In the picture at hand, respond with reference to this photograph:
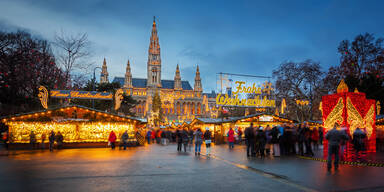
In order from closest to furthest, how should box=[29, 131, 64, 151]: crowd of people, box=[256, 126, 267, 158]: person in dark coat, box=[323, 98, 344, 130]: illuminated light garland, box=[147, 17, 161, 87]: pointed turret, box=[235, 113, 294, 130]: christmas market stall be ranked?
box=[323, 98, 344, 130]: illuminated light garland → box=[256, 126, 267, 158]: person in dark coat → box=[29, 131, 64, 151]: crowd of people → box=[235, 113, 294, 130]: christmas market stall → box=[147, 17, 161, 87]: pointed turret

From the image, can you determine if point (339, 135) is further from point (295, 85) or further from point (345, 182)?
point (295, 85)

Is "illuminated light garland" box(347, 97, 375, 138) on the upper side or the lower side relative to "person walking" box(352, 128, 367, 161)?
upper

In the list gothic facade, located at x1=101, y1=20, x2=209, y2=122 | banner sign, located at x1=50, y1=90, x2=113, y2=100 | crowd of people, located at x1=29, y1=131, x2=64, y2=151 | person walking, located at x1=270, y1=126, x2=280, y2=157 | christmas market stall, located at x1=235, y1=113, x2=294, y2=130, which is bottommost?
crowd of people, located at x1=29, y1=131, x2=64, y2=151

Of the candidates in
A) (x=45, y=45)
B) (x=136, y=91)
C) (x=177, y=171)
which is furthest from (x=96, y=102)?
(x=136, y=91)

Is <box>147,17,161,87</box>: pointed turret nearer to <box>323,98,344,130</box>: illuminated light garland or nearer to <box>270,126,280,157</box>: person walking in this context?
A: <box>270,126,280,157</box>: person walking

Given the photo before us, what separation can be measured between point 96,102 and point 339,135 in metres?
31.7

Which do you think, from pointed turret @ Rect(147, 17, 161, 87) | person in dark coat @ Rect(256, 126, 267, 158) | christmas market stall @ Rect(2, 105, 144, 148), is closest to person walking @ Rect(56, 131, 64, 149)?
christmas market stall @ Rect(2, 105, 144, 148)

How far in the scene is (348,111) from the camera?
38.2 feet

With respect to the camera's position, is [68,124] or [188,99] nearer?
[68,124]

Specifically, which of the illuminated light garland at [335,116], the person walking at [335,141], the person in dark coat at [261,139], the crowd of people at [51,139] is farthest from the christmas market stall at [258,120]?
the person walking at [335,141]

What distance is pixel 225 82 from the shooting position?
1125 inches

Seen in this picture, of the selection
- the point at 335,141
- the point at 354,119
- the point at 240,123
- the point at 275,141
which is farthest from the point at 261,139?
the point at 240,123

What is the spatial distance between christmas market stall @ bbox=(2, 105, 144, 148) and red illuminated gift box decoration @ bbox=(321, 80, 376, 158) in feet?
48.1

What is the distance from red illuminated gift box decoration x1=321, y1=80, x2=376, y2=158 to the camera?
38.1 ft
